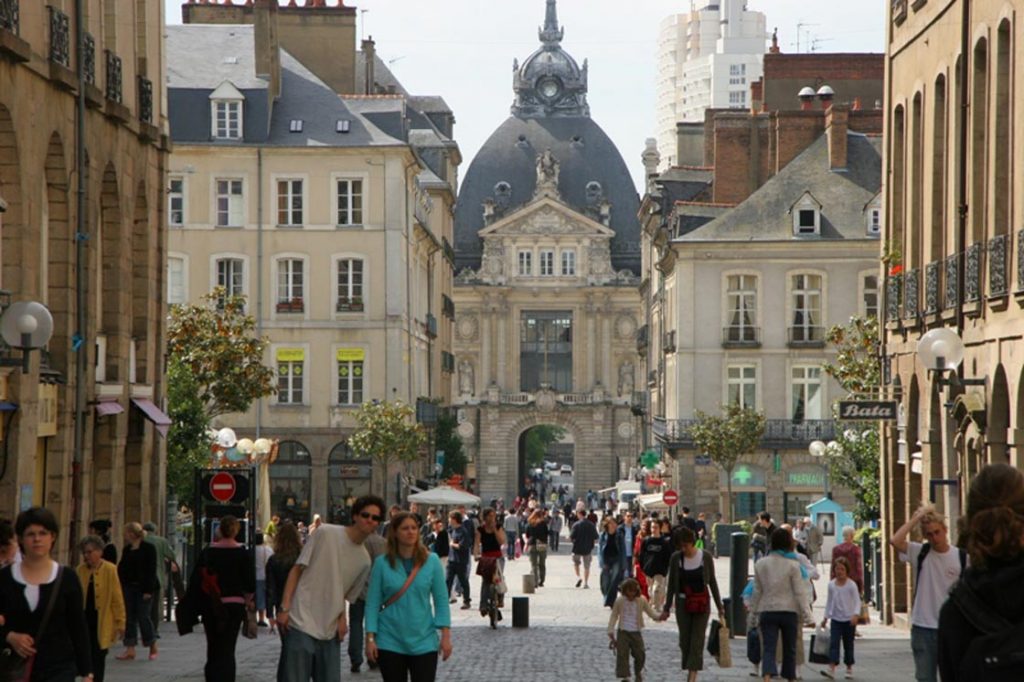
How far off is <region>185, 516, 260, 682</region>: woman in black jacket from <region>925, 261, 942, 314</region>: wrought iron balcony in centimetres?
1192

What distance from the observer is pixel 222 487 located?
75.7 feet

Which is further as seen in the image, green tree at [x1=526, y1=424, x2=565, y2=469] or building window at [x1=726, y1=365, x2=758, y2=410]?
green tree at [x1=526, y1=424, x2=565, y2=469]

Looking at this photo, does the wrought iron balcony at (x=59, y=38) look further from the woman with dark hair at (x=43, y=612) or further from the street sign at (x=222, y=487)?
the woman with dark hair at (x=43, y=612)

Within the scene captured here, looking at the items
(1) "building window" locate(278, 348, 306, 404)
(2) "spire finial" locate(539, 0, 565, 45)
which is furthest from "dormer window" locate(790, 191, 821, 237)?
(2) "spire finial" locate(539, 0, 565, 45)

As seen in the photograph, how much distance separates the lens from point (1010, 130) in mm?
20812

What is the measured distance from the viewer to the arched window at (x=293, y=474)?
59.7 meters

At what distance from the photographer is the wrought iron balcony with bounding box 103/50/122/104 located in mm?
25328

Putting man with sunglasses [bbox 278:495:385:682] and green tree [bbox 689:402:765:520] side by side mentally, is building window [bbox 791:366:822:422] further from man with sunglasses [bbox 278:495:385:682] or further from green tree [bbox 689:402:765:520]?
man with sunglasses [bbox 278:495:385:682]

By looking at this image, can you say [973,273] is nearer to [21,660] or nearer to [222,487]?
[222,487]

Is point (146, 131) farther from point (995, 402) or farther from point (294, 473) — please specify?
point (294, 473)

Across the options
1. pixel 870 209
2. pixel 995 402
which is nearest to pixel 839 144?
pixel 870 209

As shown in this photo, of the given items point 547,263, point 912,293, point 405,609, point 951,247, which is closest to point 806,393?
point 912,293

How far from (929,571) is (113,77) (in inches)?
600

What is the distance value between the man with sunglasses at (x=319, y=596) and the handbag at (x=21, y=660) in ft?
9.89
